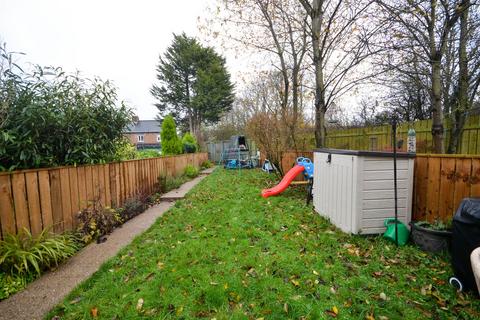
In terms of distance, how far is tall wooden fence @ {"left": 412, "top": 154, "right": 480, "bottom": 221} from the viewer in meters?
2.70

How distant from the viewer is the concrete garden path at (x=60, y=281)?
2004 millimetres

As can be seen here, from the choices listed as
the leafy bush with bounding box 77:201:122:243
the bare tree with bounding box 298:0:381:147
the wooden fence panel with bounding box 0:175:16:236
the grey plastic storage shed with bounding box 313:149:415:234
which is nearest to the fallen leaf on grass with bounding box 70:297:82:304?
the wooden fence panel with bounding box 0:175:16:236

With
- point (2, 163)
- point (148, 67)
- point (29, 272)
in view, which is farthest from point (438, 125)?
point (148, 67)

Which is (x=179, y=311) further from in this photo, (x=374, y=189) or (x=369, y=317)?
(x=374, y=189)

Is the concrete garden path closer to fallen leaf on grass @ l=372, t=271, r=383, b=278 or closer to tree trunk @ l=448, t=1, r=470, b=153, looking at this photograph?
fallen leaf on grass @ l=372, t=271, r=383, b=278

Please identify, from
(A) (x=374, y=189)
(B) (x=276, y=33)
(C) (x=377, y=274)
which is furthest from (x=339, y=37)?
(C) (x=377, y=274)

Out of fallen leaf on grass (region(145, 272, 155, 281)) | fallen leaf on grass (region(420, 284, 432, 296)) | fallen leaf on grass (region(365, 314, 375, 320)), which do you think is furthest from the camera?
fallen leaf on grass (region(145, 272, 155, 281))

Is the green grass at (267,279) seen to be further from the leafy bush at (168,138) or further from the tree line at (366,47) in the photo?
the leafy bush at (168,138)

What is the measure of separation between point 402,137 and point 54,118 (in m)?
8.49

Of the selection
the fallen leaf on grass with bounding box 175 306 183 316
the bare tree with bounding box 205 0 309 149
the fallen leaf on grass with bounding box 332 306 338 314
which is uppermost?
the bare tree with bounding box 205 0 309 149

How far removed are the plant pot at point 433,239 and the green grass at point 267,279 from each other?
124 millimetres

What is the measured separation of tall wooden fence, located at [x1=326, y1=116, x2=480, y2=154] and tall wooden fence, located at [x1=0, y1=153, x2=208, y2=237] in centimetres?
764

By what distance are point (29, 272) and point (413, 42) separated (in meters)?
7.76

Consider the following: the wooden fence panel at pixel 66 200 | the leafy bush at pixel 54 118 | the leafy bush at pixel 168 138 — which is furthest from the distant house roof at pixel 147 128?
the wooden fence panel at pixel 66 200
